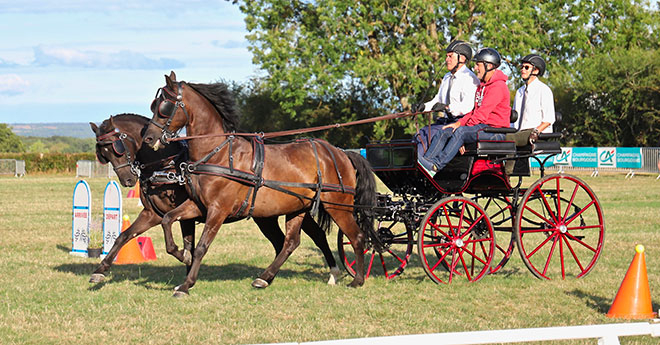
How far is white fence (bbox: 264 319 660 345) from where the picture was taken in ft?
12.0

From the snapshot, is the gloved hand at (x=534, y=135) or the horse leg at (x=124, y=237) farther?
the gloved hand at (x=534, y=135)

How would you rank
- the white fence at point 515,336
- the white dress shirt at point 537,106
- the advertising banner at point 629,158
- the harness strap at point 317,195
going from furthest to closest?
the advertising banner at point 629,158 < the white dress shirt at point 537,106 < the harness strap at point 317,195 < the white fence at point 515,336

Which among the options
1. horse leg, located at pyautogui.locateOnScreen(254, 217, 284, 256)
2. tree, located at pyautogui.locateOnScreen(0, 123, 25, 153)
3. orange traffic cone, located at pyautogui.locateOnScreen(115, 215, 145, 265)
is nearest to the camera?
horse leg, located at pyautogui.locateOnScreen(254, 217, 284, 256)

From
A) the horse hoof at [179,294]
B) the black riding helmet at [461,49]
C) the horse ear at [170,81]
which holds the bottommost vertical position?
the horse hoof at [179,294]

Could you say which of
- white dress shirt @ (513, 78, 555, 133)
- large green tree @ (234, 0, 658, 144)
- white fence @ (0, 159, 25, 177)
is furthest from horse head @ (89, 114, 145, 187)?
white fence @ (0, 159, 25, 177)

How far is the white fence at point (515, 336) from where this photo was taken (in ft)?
12.0

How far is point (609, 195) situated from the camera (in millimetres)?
22625

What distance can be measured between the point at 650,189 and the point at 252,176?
65.8ft

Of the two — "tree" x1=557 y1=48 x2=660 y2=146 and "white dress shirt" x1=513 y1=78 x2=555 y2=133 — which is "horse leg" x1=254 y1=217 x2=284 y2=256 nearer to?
"white dress shirt" x1=513 y1=78 x2=555 y2=133

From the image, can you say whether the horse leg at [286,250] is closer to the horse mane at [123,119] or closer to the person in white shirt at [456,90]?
the person in white shirt at [456,90]

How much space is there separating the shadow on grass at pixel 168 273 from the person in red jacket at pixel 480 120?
2170 millimetres

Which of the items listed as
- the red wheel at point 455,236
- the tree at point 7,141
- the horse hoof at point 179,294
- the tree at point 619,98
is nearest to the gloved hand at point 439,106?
the red wheel at point 455,236

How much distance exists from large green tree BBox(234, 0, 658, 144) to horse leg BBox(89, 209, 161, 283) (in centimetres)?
2543

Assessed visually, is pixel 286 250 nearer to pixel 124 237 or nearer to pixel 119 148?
pixel 124 237
